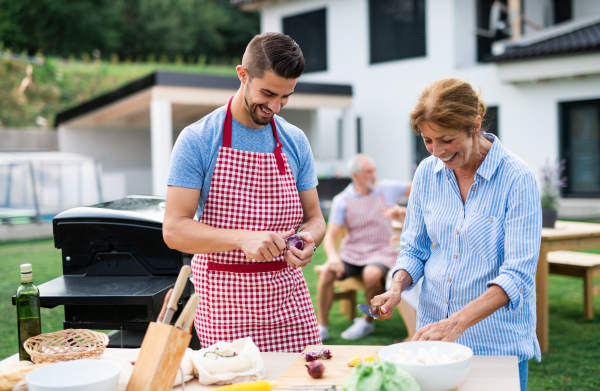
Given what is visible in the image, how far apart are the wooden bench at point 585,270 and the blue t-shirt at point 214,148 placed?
4031mm

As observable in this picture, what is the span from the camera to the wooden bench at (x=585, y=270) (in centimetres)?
554

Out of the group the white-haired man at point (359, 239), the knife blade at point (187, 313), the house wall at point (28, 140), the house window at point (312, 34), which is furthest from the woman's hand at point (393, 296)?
the house window at point (312, 34)

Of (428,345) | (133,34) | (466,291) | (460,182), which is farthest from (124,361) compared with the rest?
(133,34)

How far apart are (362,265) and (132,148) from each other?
11272 mm

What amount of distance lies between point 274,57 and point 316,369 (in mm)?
1003

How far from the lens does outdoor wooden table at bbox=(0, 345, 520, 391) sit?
1698mm

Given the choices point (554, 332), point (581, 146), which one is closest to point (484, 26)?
point (581, 146)

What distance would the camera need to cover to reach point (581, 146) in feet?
39.8

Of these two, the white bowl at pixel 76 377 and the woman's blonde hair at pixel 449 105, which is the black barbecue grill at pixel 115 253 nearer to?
the white bowl at pixel 76 377

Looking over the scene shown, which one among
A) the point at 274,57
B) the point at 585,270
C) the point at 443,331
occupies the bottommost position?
the point at 585,270

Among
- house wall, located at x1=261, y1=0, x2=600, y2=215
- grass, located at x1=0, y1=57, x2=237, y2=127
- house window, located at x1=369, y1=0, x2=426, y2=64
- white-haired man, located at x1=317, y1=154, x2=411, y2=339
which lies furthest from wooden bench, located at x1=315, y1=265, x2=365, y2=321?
grass, located at x1=0, y1=57, x2=237, y2=127

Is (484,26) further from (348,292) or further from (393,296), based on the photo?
(393,296)

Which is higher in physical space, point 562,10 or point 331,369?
point 562,10

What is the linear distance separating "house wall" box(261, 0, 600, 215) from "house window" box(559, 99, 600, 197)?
0.20 m
